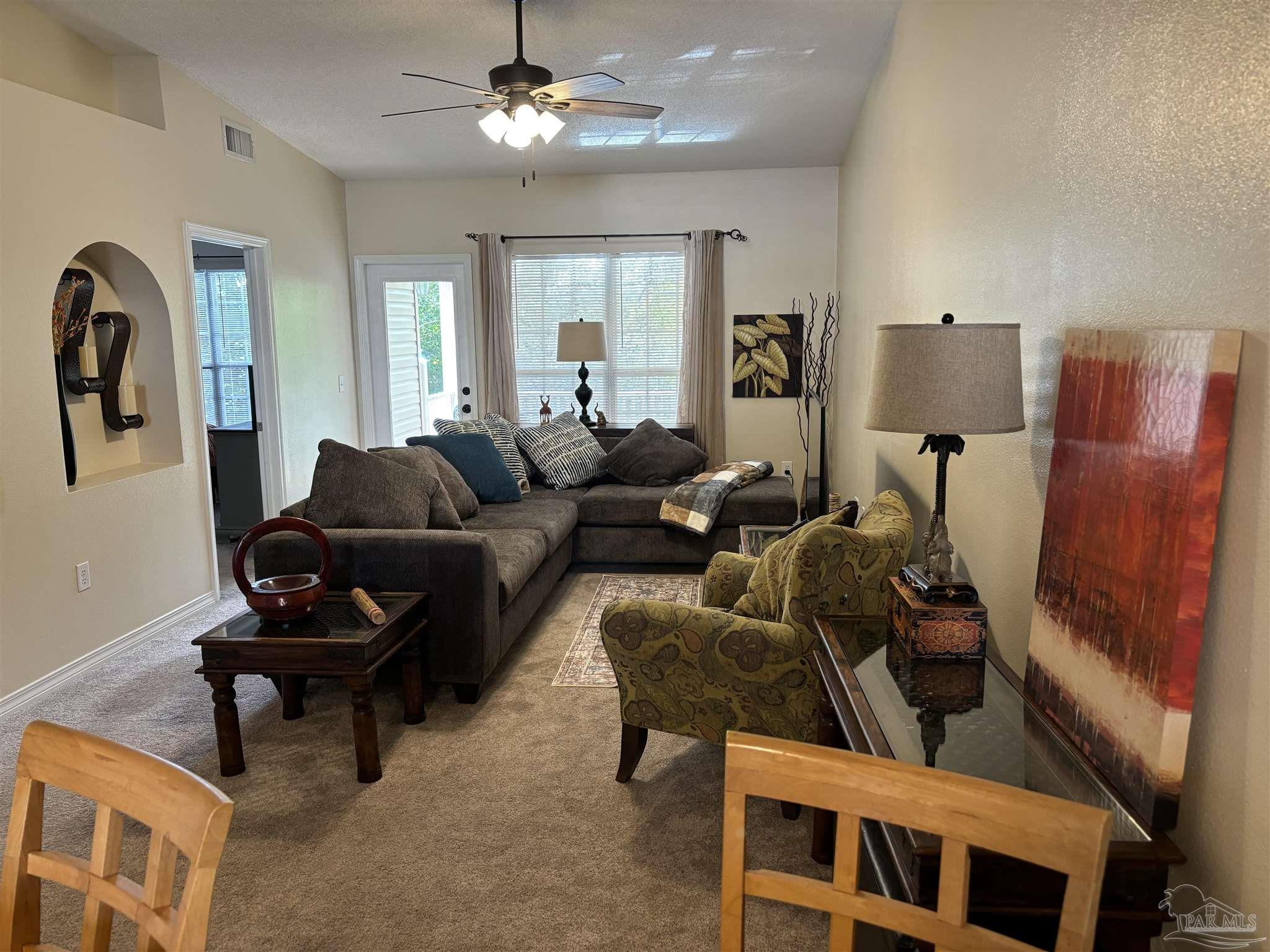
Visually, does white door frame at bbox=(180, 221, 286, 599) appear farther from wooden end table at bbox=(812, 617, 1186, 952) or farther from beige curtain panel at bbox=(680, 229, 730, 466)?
wooden end table at bbox=(812, 617, 1186, 952)

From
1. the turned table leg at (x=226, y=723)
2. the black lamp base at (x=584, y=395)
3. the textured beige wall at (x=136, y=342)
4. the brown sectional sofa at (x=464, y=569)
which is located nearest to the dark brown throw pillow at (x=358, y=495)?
the brown sectional sofa at (x=464, y=569)

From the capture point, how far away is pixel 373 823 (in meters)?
2.56

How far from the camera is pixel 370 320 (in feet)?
22.7

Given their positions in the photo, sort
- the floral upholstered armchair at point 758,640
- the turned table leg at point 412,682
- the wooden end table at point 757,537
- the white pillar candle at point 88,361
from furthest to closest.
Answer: the white pillar candle at point 88,361 → the wooden end table at point 757,537 → the turned table leg at point 412,682 → the floral upholstered armchair at point 758,640

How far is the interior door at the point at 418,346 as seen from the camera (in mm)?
6902

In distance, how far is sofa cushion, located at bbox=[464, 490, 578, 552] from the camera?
15.0ft

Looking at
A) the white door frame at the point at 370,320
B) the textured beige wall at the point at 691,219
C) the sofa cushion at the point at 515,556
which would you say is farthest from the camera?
the white door frame at the point at 370,320

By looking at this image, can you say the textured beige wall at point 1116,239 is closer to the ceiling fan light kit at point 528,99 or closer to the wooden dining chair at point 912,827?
the wooden dining chair at point 912,827

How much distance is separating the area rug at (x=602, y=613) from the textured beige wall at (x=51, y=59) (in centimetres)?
334

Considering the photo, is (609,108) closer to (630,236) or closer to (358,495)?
(358,495)

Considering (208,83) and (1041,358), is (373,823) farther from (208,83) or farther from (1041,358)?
(208,83)

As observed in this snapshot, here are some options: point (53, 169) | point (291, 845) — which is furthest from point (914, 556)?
point (53, 169)

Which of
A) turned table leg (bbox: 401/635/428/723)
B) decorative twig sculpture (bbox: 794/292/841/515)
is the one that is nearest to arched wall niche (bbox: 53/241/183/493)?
turned table leg (bbox: 401/635/428/723)

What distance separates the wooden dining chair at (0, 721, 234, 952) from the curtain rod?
5940 mm
